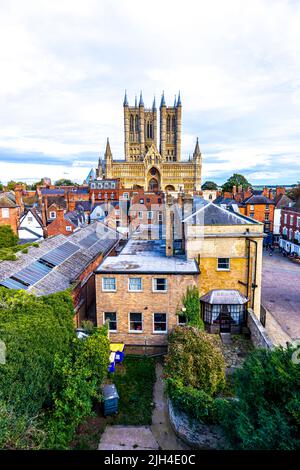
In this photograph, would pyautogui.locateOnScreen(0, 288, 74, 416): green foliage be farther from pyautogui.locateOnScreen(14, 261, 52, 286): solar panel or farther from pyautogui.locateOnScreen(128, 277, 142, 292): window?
pyautogui.locateOnScreen(128, 277, 142, 292): window

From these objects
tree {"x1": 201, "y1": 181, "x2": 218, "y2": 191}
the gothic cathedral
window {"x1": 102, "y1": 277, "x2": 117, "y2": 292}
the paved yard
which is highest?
the gothic cathedral

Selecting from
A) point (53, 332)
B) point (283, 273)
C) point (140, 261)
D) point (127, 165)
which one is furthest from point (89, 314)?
point (127, 165)

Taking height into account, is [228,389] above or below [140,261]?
below

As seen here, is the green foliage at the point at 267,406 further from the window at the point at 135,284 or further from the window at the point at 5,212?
the window at the point at 5,212

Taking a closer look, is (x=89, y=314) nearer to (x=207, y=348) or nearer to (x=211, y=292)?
(x=211, y=292)

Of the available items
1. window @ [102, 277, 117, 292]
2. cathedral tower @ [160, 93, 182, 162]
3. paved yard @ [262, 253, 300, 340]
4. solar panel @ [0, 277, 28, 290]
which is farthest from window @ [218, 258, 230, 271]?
cathedral tower @ [160, 93, 182, 162]
